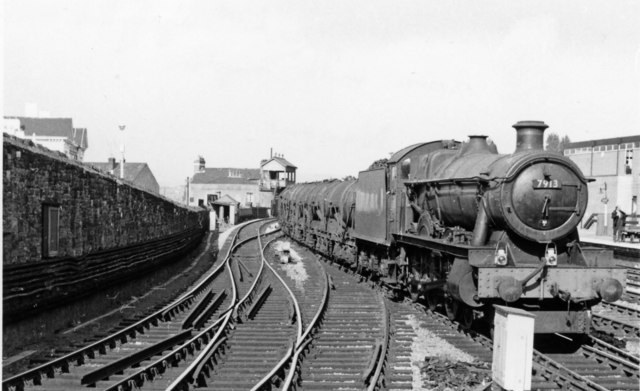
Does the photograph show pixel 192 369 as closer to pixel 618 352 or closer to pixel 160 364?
pixel 160 364

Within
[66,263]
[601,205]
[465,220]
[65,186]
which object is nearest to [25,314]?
[66,263]

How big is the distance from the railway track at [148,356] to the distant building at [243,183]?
5167 cm

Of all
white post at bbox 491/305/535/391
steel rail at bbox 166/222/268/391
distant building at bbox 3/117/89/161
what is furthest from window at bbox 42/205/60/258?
distant building at bbox 3/117/89/161

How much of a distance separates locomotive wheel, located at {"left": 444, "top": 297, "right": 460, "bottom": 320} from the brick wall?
6782 mm

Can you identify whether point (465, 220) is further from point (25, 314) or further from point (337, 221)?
point (337, 221)

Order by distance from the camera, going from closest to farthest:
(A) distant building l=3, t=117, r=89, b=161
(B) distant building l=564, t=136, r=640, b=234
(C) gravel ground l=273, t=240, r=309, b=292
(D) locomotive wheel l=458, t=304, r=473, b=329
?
(D) locomotive wheel l=458, t=304, r=473, b=329
(C) gravel ground l=273, t=240, r=309, b=292
(B) distant building l=564, t=136, r=640, b=234
(A) distant building l=3, t=117, r=89, b=161

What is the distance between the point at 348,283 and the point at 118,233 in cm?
617

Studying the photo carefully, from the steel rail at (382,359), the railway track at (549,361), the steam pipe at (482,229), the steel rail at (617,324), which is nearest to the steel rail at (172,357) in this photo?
the steel rail at (382,359)

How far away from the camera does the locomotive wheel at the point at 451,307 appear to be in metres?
10.4

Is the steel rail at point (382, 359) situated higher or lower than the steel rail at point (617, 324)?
lower

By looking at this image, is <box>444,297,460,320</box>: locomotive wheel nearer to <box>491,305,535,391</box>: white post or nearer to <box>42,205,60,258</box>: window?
<box>491,305,535,391</box>: white post

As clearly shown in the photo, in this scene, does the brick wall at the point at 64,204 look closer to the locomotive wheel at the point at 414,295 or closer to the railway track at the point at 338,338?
the railway track at the point at 338,338

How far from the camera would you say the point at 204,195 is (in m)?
73.4

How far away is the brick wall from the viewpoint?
8.59m
